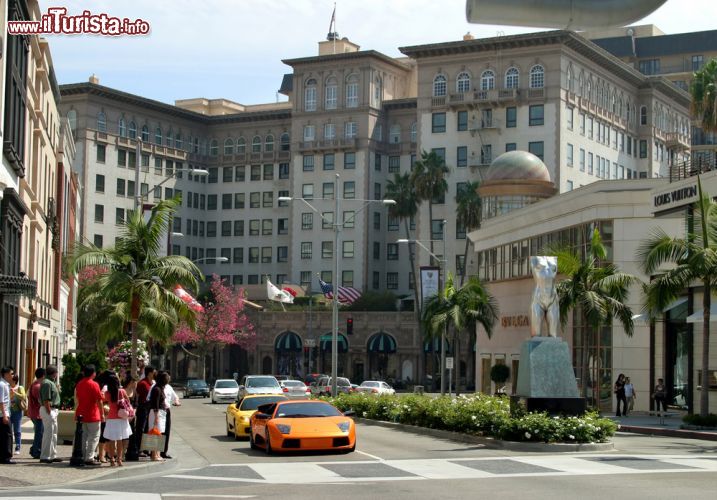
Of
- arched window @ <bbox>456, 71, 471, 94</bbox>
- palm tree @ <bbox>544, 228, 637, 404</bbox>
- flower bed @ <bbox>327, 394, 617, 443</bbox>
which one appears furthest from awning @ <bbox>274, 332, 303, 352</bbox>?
flower bed @ <bbox>327, 394, 617, 443</bbox>

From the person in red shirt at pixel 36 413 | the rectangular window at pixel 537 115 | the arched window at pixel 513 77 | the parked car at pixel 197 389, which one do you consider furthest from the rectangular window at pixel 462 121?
the person in red shirt at pixel 36 413

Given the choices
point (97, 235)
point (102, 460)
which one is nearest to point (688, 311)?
point (102, 460)

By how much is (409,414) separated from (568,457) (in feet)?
38.6

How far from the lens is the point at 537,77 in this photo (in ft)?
Result: 334

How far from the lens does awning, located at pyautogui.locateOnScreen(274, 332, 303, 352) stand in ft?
353

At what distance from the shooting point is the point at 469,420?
93.3 feet

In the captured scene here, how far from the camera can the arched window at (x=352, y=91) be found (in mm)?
113875

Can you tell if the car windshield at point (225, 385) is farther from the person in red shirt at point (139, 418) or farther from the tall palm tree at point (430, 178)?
the person in red shirt at point (139, 418)

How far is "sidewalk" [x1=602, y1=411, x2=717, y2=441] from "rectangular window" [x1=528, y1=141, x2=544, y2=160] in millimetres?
59065

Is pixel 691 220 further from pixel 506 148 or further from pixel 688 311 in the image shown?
pixel 506 148

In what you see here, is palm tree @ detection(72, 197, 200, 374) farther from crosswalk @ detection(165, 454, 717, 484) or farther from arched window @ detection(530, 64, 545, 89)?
arched window @ detection(530, 64, 545, 89)

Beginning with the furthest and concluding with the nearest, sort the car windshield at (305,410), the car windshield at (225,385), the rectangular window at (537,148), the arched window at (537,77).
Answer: the arched window at (537,77) → the rectangular window at (537,148) → the car windshield at (225,385) → the car windshield at (305,410)

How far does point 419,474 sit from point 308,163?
98179 mm

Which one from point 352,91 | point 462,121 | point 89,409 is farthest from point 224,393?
point 352,91
